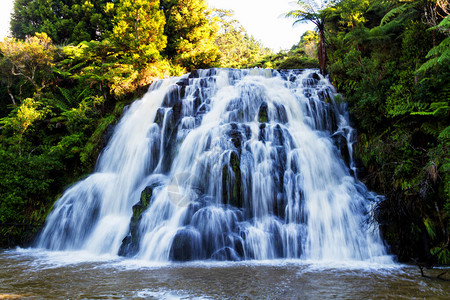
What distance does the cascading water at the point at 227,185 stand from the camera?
6.74m

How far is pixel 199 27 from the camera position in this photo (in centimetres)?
2148

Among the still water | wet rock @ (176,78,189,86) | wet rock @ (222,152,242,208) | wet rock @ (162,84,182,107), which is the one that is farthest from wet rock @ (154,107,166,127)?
the still water

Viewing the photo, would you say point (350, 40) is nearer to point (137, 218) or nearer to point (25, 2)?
point (137, 218)

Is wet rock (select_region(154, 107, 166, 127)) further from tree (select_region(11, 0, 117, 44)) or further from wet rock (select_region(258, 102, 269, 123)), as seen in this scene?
tree (select_region(11, 0, 117, 44))

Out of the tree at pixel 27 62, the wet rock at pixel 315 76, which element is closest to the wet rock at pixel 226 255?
the wet rock at pixel 315 76

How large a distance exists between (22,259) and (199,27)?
19.0 metres

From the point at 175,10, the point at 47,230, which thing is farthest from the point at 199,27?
the point at 47,230

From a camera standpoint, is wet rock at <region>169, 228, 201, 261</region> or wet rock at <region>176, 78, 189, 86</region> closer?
wet rock at <region>169, 228, 201, 261</region>

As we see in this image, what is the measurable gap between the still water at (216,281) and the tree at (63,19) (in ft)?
76.9

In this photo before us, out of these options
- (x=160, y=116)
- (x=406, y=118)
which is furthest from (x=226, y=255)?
(x=160, y=116)

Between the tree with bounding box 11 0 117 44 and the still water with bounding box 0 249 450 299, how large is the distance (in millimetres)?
23450

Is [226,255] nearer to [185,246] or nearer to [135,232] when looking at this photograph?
[185,246]

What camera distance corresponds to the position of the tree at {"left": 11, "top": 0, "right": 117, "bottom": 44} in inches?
969

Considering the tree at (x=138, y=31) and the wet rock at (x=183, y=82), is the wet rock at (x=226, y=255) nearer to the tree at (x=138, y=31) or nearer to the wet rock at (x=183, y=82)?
the wet rock at (x=183, y=82)
